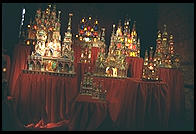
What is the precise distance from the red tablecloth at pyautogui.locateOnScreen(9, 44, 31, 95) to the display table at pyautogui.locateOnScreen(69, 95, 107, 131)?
184cm

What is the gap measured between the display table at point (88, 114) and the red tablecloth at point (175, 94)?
1842 mm

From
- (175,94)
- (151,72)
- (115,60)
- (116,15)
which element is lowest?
(175,94)

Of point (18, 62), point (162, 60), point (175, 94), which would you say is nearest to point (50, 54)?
point (18, 62)

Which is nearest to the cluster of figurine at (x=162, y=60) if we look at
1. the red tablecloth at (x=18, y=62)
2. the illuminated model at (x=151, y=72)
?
the illuminated model at (x=151, y=72)

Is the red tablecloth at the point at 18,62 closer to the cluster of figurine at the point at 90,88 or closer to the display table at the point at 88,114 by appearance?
the cluster of figurine at the point at 90,88

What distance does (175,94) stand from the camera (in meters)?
4.25

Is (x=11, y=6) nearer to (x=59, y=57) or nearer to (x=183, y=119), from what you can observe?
(x=59, y=57)

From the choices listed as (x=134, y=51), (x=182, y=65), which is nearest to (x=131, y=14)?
(x=134, y=51)

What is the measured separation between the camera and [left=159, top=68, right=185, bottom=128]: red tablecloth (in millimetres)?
4016

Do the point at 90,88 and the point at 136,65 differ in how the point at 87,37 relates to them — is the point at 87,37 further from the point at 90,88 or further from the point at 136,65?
the point at 90,88

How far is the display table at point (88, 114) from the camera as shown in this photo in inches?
123

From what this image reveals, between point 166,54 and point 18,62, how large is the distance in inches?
154

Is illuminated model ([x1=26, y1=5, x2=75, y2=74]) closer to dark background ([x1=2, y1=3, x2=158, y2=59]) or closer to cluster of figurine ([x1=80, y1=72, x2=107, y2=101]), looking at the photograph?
cluster of figurine ([x1=80, y1=72, x2=107, y2=101])

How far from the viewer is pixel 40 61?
397cm
